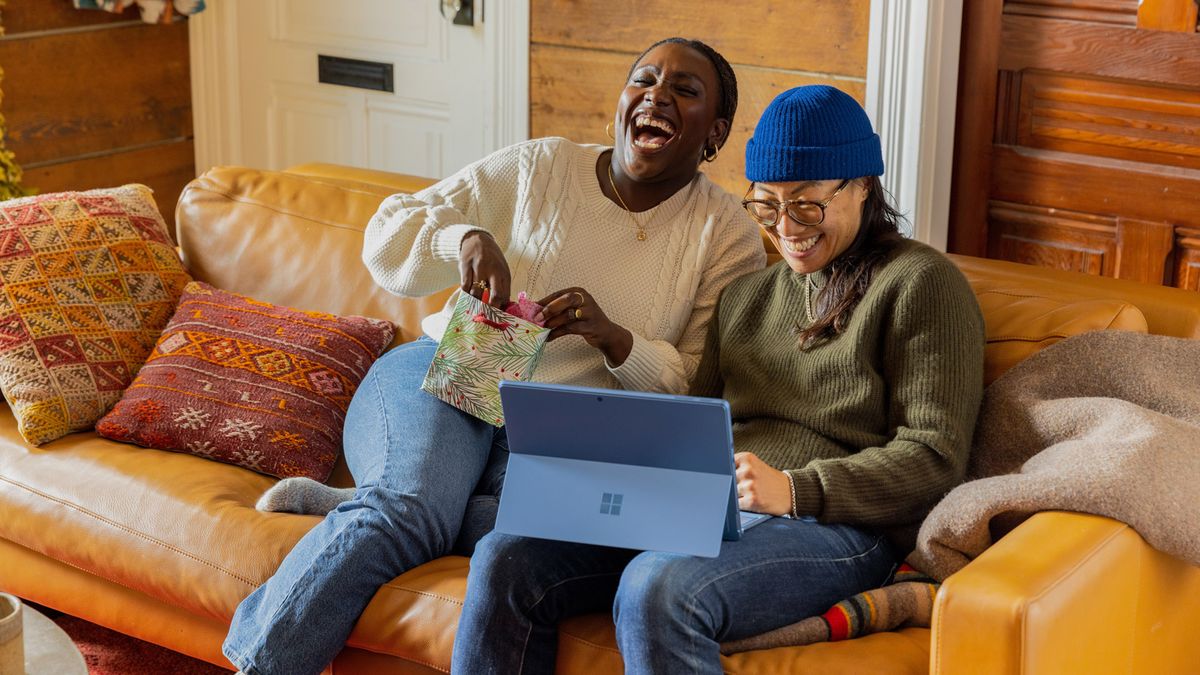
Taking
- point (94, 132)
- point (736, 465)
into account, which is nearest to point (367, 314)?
point (736, 465)

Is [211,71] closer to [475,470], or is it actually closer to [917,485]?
[475,470]

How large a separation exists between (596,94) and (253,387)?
5.28 feet

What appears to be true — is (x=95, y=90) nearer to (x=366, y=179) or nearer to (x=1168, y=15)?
(x=366, y=179)

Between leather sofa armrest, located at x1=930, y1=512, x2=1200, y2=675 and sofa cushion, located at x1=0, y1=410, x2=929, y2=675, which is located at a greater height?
leather sofa armrest, located at x1=930, y1=512, x2=1200, y2=675

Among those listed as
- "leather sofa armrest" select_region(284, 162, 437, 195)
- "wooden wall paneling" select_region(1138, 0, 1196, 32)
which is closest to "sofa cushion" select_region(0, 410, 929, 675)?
"leather sofa armrest" select_region(284, 162, 437, 195)

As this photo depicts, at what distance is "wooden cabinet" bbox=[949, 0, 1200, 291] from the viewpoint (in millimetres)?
2885

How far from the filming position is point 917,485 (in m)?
1.78

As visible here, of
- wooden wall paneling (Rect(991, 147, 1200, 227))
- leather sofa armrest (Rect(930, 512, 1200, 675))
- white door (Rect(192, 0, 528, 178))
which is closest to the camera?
leather sofa armrest (Rect(930, 512, 1200, 675))

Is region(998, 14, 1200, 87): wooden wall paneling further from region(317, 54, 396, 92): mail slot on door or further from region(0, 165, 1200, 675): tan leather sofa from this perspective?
region(317, 54, 396, 92): mail slot on door

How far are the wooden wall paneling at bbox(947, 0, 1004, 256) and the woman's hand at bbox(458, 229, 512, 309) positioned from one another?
1.49 metres

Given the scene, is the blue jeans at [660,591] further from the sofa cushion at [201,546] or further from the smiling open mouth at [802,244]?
the smiling open mouth at [802,244]

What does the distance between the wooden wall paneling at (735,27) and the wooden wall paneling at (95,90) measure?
1.35m

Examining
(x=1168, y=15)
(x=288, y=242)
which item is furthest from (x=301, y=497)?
(x=1168, y=15)

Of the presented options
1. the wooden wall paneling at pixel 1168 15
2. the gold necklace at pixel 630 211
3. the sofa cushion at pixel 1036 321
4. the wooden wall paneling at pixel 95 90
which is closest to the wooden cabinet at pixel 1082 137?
the wooden wall paneling at pixel 1168 15
